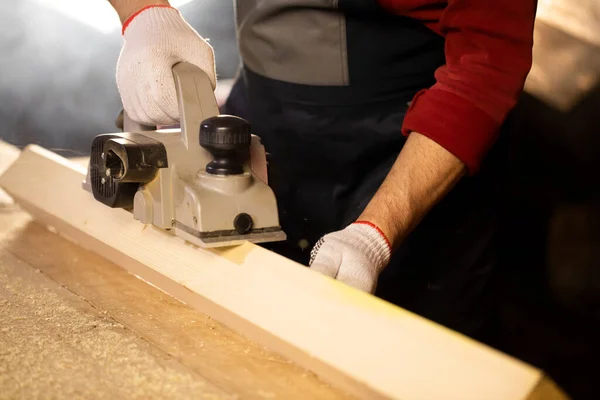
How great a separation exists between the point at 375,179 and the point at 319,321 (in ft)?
2.20

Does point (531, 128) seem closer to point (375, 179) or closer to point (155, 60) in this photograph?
point (375, 179)

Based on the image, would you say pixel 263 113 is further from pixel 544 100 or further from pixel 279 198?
pixel 544 100

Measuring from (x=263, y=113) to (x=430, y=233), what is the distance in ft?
1.62

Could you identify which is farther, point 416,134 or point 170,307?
point 416,134

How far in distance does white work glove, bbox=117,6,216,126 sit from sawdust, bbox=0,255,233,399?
40 cm

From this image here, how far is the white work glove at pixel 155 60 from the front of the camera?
1313 mm

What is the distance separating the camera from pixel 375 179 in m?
1.56

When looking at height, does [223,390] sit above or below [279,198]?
above

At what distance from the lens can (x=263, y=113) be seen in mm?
1660

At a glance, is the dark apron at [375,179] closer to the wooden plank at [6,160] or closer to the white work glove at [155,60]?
the white work glove at [155,60]

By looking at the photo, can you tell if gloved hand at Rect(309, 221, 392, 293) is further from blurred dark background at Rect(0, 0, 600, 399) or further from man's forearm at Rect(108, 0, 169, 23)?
blurred dark background at Rect(0, 0, 600, 399)

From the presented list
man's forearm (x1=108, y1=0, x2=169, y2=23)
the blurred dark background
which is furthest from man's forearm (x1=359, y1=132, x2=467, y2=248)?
the blurred dark background

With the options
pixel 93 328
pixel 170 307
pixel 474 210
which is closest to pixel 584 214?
pixel 474 210

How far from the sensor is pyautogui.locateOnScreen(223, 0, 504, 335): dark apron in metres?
1.52
